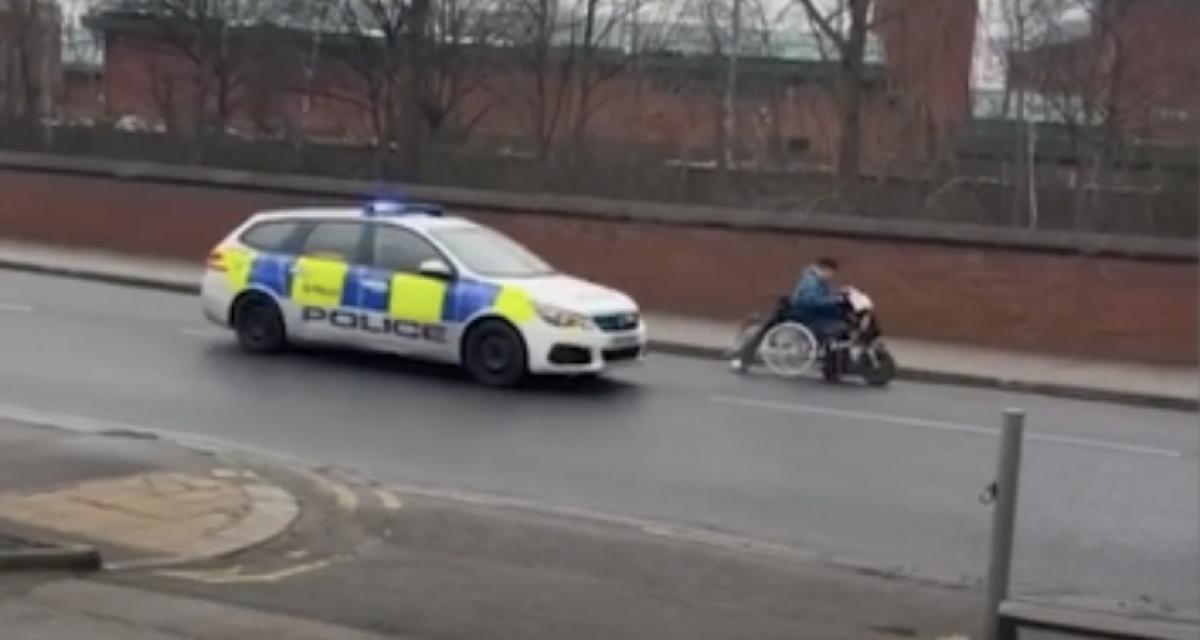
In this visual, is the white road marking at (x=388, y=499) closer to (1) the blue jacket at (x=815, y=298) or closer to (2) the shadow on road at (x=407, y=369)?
(2) the shadow on road at (x=407, y=369)

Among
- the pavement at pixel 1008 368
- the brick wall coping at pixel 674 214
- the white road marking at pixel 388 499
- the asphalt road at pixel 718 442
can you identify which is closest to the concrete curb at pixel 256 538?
the white road marking at pixel 388 499

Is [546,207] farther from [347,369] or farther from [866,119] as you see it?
[866,119]

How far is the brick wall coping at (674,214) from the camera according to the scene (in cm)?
2120

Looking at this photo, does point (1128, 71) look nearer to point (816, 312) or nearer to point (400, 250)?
point (816, 312)

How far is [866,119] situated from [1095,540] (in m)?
28.0

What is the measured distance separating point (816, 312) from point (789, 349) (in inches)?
17.7

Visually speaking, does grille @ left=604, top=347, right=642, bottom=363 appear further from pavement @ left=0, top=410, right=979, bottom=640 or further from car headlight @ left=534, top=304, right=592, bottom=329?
pavement @ left=0, top=410, right=979, bottom=640

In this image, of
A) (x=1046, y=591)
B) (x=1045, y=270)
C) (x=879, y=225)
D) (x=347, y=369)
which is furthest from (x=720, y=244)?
(x=1046, y=591)

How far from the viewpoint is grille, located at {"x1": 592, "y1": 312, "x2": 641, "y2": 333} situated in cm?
1656

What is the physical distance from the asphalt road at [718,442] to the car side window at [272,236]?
3.45 ft

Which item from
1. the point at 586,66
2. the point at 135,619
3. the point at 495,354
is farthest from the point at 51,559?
the point at 586,66

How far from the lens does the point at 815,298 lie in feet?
60.3

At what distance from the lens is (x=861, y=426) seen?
1520 centimetres

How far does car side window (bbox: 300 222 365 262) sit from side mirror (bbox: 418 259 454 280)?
2.60ft
